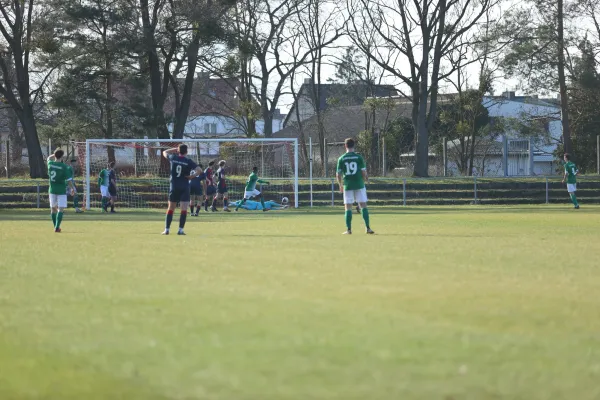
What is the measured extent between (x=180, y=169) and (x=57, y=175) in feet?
11.9

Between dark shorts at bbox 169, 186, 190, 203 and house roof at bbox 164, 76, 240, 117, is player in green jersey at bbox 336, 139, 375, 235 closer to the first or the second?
dark shorts at bbox 169, 186, 190, 203

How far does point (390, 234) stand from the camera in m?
19.9

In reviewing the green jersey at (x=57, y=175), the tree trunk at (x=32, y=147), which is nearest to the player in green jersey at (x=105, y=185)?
the tree trunk at (x=32, y=147)

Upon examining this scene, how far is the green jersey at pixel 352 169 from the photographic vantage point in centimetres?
2012

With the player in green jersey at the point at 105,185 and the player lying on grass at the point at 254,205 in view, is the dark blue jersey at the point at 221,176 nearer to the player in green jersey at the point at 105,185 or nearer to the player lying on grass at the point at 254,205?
the player lying on grass at the point at 254,205

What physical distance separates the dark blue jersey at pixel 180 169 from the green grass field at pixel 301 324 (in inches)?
192

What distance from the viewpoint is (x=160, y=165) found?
42.4 meters

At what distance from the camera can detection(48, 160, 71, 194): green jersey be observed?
22078 millimetres

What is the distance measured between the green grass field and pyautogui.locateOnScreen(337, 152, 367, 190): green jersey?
5190mm

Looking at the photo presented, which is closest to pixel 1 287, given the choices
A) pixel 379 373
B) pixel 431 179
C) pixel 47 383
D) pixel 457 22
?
pixel 47 383

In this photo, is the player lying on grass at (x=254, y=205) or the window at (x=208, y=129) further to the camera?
the window at (x=208, y=129)

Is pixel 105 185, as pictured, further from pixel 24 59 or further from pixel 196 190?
pixel 24 59

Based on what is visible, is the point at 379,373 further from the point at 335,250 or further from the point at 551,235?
the point at 551,235

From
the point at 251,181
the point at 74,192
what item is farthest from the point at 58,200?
the point at 251,181
